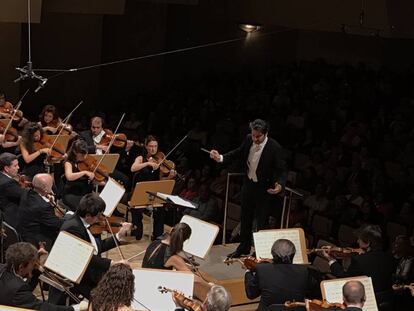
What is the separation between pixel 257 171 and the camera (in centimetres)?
771

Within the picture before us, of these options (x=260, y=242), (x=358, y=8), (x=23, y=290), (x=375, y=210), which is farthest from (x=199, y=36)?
(x=23, y=290)

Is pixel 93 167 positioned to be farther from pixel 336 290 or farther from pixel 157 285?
pixel 336 290

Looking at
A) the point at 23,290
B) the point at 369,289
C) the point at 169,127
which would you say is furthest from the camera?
the point at 169,127

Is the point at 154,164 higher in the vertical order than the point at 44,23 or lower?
lower

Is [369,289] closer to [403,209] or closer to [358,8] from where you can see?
[403,209]

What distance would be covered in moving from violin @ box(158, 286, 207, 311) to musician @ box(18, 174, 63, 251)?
1601mm

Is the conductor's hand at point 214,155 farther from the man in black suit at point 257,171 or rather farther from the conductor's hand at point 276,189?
the conductor's hand at point 276,189

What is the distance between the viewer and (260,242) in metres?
6.76

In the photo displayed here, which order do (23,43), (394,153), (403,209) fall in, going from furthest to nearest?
(23,43), (394,153), (403,209)

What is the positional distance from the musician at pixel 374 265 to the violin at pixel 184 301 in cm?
162

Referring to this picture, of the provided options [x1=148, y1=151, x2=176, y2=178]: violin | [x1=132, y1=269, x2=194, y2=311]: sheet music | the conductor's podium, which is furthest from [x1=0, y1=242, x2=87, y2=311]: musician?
[x1=148, y1=151, x2=176, y2=178]: violin

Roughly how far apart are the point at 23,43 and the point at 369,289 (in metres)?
10.8

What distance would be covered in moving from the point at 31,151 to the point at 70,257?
10.0 feet

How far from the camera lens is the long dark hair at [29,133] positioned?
865 centimetres
